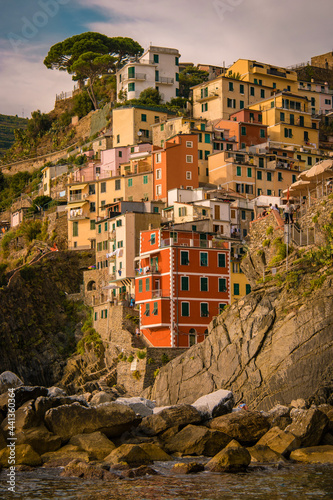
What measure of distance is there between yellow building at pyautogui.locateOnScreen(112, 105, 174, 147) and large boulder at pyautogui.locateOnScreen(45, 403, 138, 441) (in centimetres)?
5833

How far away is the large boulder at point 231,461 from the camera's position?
35406 millimetres

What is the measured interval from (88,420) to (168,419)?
4273 mm

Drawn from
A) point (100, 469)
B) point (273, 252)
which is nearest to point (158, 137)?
point (273, 252)

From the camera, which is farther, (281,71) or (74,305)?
(281,71)

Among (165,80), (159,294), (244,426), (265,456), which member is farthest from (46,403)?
(165,80)

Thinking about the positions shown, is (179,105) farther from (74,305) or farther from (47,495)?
(47,495)

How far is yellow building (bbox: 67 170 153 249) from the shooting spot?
84.9 meters

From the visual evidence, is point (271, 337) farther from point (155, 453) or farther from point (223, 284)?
point (223, 284)

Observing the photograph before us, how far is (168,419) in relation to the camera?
42.0m

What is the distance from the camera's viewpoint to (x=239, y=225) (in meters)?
75.7

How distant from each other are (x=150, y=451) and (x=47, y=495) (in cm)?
806

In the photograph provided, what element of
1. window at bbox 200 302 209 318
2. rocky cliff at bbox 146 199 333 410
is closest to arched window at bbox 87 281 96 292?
window at bbox 200 302 209 318

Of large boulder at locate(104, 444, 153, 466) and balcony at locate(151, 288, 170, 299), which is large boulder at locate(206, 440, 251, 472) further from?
balcony at locate(151, 288, 170, 299)

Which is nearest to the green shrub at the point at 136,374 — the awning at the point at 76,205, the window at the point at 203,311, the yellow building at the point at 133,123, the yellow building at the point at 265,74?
the window at the point at 203,311
